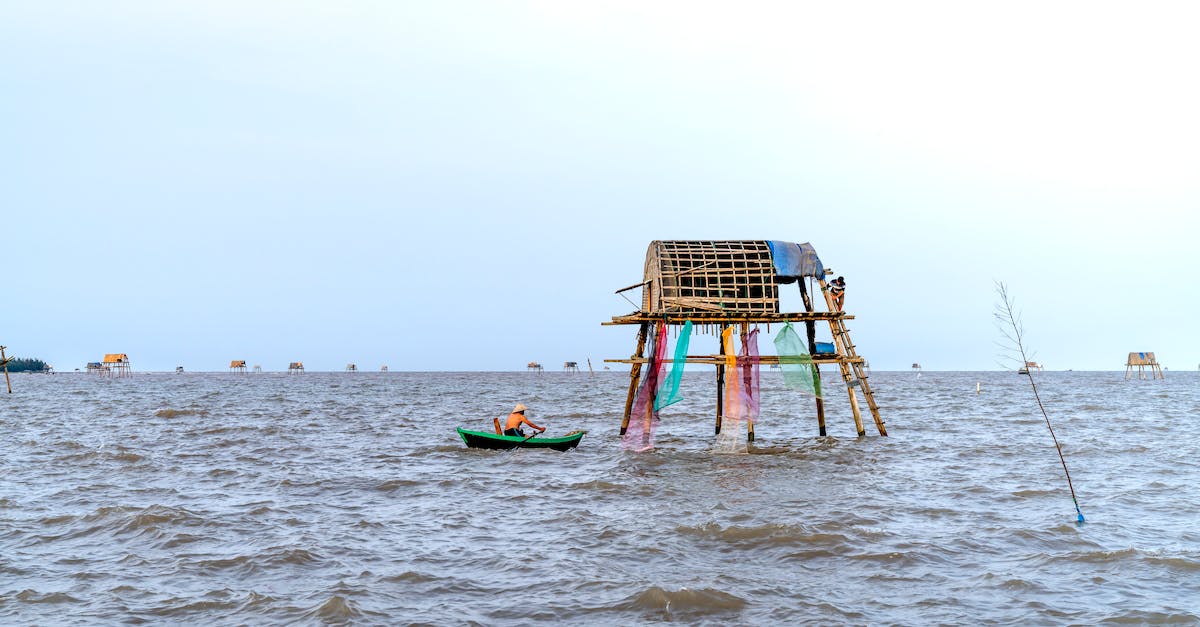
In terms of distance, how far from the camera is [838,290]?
24.1m

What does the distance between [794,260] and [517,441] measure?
31.0ft

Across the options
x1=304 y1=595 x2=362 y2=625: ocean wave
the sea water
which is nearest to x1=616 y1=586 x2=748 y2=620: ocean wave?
the sea water

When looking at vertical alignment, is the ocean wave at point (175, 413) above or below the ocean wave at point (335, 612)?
above

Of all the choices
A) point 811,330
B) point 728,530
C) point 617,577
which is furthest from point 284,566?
point 811,330

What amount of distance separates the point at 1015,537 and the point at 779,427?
853 inches

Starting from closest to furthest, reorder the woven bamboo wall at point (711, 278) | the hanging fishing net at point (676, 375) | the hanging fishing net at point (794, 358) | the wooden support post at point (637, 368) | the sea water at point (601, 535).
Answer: the sea water at point (601, 535) → the hanging fishing net at point (676, 375) → the hanging fishing net at point (794, 358) → the woven bamboo wall at point (711, 278) → the wooden support post at point (637, 368)

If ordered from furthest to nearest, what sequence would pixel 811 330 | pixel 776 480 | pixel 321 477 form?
pixel 811 330, pixel 321 477, pixel 776 480

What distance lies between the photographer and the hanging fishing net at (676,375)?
2127 cm

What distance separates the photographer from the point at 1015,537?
1179cm

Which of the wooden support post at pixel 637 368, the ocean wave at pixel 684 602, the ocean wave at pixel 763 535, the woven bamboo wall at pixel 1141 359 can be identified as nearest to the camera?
the ocean wave at pixel 684 602

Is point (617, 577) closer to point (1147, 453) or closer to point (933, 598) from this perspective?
point (933, 598)

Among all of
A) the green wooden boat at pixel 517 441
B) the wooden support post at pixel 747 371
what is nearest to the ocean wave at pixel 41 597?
the green wooden boat at pixel 517 441

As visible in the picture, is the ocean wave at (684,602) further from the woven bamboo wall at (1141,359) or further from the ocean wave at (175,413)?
the woven bamboo wall at (1141,359)

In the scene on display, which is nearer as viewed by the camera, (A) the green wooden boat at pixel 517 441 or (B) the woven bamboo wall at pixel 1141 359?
(A) the green wooden boat at pixel 517 441
